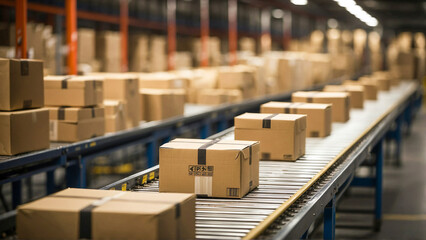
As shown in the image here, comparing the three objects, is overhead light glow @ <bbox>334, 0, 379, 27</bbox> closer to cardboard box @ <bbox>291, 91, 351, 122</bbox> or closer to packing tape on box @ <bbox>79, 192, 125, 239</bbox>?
cardboard box @ <bbox>291, 91, 351, 122</bbox>

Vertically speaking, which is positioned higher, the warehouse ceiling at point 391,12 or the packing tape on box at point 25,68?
the warehouse ceiling at point 391,12

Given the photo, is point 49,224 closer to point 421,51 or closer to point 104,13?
point 104,13

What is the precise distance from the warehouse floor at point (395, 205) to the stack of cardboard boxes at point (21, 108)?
3697mm

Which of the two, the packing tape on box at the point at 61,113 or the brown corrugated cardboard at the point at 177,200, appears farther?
the packing tape on box at the point at 61,113

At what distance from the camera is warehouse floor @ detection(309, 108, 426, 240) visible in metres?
8.07

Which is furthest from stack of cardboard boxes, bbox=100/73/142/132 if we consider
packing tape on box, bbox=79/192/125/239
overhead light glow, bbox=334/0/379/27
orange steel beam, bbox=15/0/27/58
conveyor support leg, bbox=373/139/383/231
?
overhead light glow, bbox=334/0/379/27

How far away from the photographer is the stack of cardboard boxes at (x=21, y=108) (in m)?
5.59

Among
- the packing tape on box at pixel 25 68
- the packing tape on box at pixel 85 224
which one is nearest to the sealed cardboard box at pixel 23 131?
the packing tape on box at pixel 25 68

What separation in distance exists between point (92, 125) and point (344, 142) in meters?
2.70

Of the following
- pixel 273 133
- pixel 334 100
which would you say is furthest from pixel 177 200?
pixel 334 100

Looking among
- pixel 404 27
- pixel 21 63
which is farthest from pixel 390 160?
pixel 404 27

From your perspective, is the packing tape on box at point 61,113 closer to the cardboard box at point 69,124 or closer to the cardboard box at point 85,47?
the cardboard box at point 69,124

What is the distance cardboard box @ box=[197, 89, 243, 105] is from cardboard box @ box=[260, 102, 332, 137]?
423 cm

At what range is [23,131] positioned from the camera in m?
5.79
